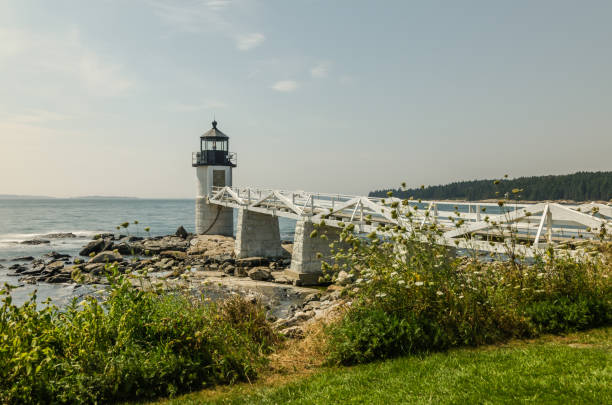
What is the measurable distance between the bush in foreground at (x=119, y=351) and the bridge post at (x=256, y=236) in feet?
65.5

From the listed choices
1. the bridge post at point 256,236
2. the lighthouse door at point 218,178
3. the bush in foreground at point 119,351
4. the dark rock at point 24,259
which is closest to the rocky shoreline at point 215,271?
the dark rock at point 24,259

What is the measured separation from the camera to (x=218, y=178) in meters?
35.4

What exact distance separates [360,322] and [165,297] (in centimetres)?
236

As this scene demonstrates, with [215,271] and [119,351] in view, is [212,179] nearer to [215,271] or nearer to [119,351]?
[215,271]

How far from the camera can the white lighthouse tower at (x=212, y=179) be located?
34312 mm

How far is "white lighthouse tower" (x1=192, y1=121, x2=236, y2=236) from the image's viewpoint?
113 feet

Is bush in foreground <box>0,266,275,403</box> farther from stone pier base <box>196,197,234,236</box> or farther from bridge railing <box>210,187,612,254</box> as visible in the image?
stone pier base <box>196,197,234,236</box>

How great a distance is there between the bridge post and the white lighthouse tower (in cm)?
924

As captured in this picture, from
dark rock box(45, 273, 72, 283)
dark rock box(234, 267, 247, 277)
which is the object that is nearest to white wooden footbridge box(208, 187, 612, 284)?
dark rock box(234, 267, 247, 277)

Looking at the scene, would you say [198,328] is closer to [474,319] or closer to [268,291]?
[474,319]

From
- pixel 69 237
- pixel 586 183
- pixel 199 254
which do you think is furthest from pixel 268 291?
pixel 586 183

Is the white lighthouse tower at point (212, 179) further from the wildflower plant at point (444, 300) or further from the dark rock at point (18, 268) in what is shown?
the wildflower plant at point (444, 300)

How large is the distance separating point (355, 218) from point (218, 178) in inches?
818

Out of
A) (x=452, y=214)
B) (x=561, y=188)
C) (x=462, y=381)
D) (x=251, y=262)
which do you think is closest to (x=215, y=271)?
(x=251, y=262)
